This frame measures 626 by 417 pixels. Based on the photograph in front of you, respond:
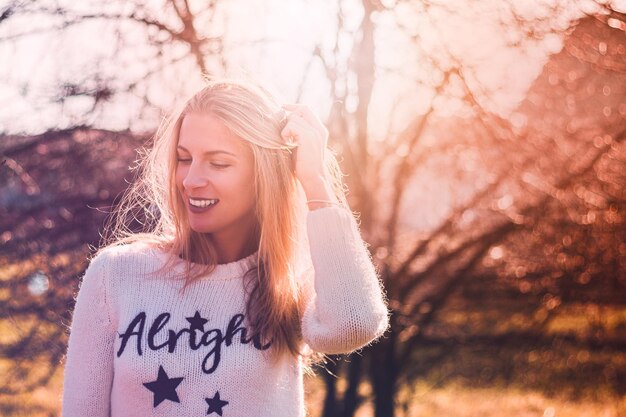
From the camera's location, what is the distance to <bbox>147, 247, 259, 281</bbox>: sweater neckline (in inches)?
89.8

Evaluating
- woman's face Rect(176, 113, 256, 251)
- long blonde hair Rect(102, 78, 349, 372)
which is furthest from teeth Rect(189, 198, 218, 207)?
long blonde hair Rect(102, 78, 349, 372)

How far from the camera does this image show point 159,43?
3148 mm

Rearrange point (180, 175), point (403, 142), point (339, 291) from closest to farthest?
point (339, 291) < point (180, 175) < point (403, 142)

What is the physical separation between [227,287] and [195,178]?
373 mm

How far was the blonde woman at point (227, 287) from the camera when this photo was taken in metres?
2.10

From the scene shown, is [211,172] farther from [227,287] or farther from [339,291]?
[339,291]

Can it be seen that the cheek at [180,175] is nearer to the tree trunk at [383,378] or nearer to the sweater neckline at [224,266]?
the sweater neckline at [224,266]

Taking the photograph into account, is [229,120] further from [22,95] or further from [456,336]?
[456,336]

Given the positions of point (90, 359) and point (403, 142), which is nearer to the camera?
point (90, 359)

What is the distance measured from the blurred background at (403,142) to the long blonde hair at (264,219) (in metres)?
0.79

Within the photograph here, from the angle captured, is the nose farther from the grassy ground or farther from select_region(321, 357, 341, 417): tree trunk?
the grassy ground

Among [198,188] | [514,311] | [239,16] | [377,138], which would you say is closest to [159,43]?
[239,16]

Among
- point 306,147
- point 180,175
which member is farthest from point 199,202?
point 306,147

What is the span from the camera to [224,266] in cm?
232
